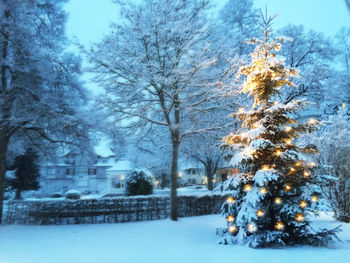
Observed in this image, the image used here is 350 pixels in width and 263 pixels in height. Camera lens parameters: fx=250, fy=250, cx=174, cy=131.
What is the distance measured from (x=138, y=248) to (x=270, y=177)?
3.87 metres

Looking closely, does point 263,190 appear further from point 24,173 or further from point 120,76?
point 24,173

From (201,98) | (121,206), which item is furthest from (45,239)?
(201,98)

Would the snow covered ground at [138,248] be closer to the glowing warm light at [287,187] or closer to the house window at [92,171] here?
the glowing warm light at [287,187]

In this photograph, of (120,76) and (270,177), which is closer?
(270,177)

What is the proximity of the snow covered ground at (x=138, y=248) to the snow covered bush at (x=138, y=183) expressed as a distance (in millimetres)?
5149

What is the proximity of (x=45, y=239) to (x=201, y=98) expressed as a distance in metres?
7.70

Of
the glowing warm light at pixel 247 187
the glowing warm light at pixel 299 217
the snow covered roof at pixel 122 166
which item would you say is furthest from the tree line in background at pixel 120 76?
the snow covered roof at pixel 122 166

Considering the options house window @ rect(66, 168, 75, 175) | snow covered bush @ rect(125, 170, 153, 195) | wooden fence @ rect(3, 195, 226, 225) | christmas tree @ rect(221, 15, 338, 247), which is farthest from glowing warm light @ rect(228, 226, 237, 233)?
house window @ rect(66, 168, 75, 175)

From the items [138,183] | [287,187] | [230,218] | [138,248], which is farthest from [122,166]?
[287,187]

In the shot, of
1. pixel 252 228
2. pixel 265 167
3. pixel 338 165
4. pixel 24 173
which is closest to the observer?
pixel 252 228

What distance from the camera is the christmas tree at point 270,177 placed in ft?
21.1

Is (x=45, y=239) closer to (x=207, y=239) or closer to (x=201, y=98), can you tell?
(x=207, y=239)

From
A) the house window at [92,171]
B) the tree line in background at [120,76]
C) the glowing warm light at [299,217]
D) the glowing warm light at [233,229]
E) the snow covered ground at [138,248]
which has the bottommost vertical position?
the snow covered ground at [138,248]

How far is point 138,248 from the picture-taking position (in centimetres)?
653
